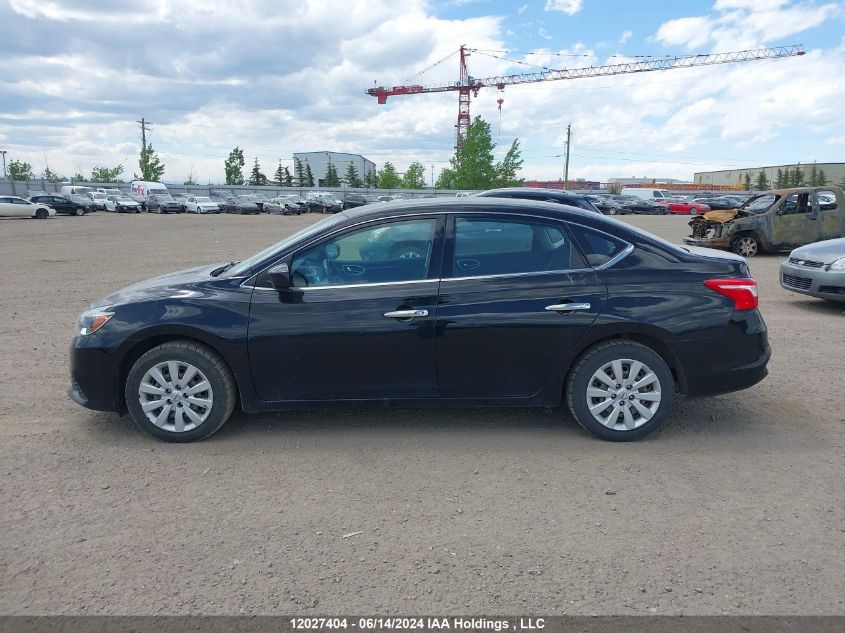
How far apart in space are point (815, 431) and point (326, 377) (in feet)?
11.5

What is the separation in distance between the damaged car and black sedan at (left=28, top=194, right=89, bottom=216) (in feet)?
136

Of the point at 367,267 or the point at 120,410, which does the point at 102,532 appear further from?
the point at 367,267

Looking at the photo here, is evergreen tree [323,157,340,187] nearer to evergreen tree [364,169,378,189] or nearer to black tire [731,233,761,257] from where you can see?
evergreen tree [364,169,378,189]

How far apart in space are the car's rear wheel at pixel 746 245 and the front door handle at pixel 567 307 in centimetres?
1381

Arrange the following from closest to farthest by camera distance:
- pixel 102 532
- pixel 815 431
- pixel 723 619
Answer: pixel 723 619 → pixel 102 532 → pixel 815 431

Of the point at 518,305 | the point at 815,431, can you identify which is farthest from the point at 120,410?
the point at 815,431

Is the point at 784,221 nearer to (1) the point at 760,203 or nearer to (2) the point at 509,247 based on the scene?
(1) the point at 760,203

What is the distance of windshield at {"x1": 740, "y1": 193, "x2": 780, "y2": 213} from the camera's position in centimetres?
1638

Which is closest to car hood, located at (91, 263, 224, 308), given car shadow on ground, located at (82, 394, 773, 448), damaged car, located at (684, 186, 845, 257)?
car shadow on ground, located at (82, 394, 773, 448)

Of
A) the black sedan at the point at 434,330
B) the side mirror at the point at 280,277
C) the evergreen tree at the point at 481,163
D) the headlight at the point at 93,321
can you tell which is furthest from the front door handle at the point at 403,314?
the evergreen tree at the point at 481,163

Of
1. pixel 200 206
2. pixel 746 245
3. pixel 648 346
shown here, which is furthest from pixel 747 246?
pixel 200 206

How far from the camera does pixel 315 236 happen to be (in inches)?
188

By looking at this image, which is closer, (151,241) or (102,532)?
(102,532)

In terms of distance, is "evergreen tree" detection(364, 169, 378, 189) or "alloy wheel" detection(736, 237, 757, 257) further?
"evergreen tree" detection(364, 169, 378, 189)
